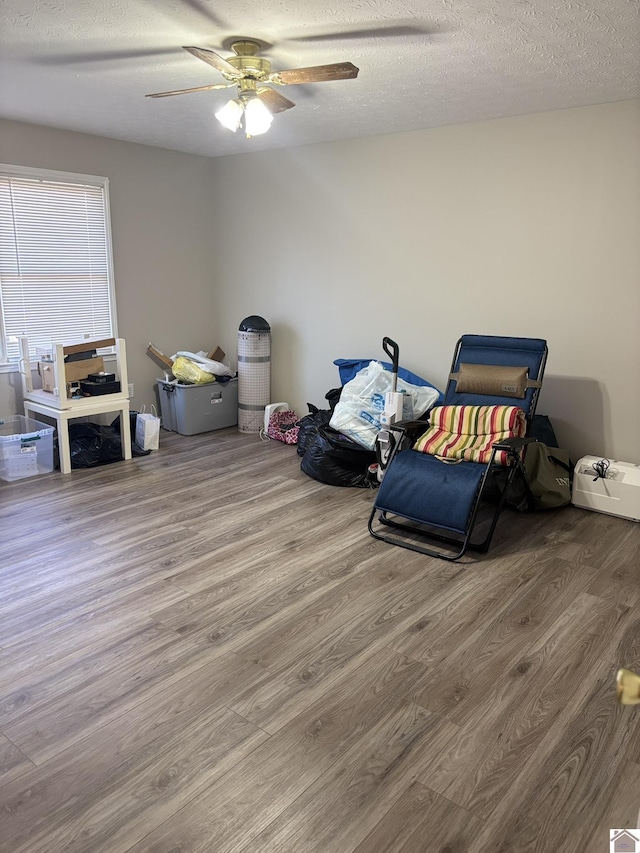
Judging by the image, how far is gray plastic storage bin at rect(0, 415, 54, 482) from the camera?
4594 millimetres

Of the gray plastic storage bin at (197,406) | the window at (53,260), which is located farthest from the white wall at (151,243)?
the gray plastic storage bin at (197,406)

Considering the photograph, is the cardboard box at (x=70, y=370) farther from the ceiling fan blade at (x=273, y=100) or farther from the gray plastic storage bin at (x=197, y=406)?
the ceiling fan blade at (x=273, y=100)

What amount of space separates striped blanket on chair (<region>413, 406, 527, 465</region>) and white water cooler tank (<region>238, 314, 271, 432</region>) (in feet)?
7.47

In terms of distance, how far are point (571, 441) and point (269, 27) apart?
10.5 ft

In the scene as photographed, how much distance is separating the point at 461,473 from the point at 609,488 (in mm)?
1169

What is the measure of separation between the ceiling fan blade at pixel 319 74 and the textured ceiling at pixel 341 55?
0.18 meters

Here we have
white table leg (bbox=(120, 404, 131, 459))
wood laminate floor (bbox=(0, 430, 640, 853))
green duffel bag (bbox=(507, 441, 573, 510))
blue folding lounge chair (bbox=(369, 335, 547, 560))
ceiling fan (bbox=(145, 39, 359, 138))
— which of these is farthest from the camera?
white table leg (bbox=(120, 404, 131, 459))

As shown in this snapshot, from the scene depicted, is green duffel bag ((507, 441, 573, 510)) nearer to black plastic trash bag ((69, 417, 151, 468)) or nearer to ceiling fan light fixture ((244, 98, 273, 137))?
ceiling fan light fixture ((244, 98, 273, 137))

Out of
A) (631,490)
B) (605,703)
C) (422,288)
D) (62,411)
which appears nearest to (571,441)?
(631,490)

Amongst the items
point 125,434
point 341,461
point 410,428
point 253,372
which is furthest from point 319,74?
point 253,372

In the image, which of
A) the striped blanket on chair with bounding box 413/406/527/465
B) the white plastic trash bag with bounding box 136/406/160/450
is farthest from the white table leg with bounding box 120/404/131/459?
the striped blanket on chair with bounding box 413/406/527/465

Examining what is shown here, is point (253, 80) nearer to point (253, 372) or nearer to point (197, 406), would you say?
point (253, 372)

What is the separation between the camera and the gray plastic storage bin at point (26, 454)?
459 centimetres

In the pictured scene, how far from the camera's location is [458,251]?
188 inches
